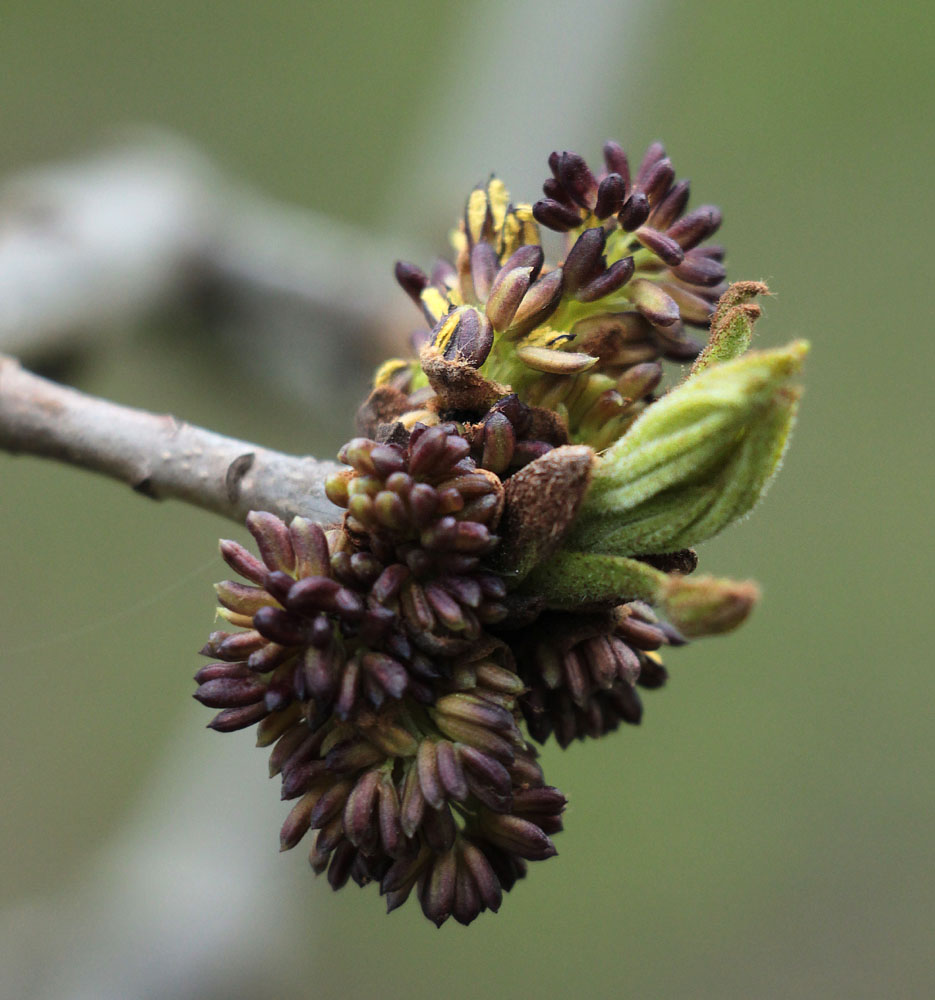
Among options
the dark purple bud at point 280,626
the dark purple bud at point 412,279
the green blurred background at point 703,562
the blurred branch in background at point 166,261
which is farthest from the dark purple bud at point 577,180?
the green blurred background at point 703,562

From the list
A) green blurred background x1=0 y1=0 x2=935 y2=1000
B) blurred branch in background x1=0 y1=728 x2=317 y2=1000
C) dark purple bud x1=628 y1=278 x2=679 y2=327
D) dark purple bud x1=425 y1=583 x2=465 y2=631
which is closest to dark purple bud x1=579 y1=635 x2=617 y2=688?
dark purple bud x1=425 y1=583 x2=465 y2=631

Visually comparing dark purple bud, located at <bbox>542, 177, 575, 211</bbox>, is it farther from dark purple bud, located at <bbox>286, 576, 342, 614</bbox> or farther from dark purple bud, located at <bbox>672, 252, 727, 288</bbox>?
dark purple bud, located at <bbox>286, 576, 342, 614</bbox>

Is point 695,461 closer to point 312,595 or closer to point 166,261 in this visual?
point 312,595

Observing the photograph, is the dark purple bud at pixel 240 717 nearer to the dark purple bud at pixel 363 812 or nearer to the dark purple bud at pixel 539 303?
the dark purple bud at pixel 363 812

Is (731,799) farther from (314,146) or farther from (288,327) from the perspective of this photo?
(314,146)

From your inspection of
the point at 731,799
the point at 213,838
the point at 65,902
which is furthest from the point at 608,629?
the point at 731,799

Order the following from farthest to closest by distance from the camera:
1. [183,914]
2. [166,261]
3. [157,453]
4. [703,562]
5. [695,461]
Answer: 1. [703,562]
2. [183,914]
3. [166,261]
4. [157,453]
5. [695,461]

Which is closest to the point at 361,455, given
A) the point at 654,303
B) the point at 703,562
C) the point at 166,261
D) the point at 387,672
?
the point at 387,672

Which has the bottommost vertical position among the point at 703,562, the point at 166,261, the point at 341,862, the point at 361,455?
the point at 703,562
